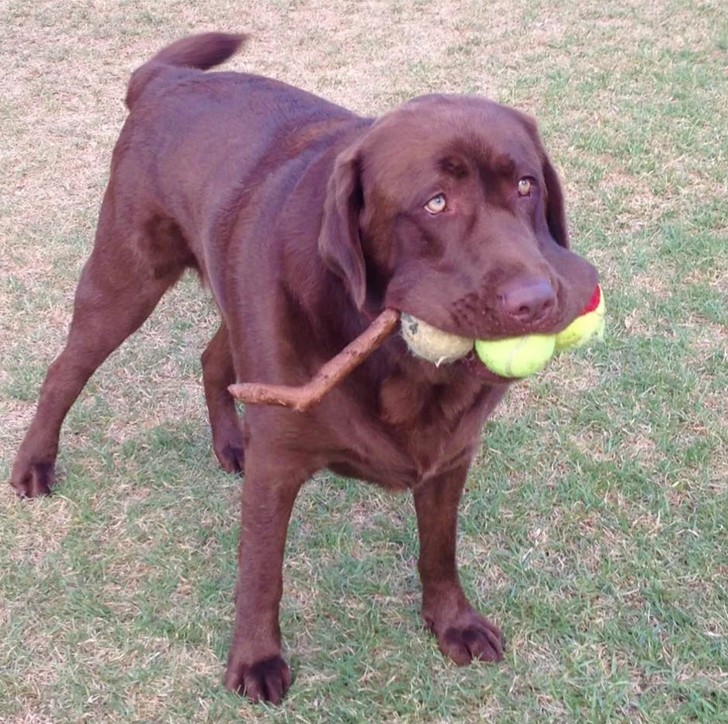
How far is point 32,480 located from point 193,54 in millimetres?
1443

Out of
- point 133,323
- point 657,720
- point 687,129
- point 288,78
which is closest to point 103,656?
point 133,323

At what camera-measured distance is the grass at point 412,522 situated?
247cm

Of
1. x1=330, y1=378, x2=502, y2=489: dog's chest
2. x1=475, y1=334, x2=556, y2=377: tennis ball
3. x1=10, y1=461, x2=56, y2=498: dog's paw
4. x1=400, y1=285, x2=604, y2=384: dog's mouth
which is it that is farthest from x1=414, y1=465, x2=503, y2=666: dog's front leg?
x1=10, y1=461, x2=56, y2=498: dog's paw

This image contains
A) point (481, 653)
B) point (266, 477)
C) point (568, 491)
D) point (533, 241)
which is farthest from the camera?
point (568, 491)

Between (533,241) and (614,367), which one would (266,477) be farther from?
(614,367)

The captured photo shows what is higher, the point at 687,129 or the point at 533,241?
the point at 533,241

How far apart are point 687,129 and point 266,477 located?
380 centimetres

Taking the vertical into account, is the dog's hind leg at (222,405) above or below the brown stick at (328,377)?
below

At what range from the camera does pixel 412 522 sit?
2994 millimetres

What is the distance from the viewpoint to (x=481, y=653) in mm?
2529

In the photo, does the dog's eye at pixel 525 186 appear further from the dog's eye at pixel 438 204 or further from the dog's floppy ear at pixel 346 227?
the dog's floppy ear at pixel 346 227

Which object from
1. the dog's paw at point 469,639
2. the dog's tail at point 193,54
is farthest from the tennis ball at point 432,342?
the dog's tail at point 193,54

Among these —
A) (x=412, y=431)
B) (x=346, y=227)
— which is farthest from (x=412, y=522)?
(x=346, y=227)

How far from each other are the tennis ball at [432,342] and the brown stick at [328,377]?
42 millimetres
